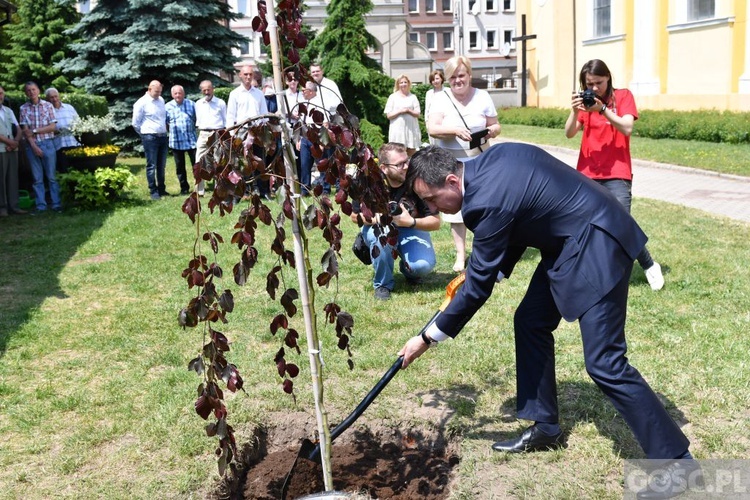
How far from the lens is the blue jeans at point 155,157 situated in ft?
38.8

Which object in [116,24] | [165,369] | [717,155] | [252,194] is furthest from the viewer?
[116,24]

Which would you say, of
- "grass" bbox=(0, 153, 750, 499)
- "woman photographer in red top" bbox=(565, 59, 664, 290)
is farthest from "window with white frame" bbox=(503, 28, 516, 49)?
"woman photographer in red top" bbox=(565, 59, 664, 290)

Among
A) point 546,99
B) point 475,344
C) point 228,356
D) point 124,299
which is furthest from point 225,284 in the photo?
point 546,99

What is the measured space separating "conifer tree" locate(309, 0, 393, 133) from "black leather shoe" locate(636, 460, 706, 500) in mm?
14922

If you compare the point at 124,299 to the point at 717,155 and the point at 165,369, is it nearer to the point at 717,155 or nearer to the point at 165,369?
the point at 165,369

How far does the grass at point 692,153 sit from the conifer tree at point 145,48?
915 centimetres

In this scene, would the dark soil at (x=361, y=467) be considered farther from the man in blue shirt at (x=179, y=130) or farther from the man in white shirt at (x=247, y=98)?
the man in blue shirt at (x=179, y=130)

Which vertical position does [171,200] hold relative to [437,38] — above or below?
below

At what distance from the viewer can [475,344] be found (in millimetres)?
5117

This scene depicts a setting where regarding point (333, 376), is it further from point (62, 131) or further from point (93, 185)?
point (62, 131)

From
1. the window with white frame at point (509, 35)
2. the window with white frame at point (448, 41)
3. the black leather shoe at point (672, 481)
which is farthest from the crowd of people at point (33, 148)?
the window with white frame at point (448, 41)

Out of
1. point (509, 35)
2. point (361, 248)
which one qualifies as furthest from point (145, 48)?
point (509, 35)

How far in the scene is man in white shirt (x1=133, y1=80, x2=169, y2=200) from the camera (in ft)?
38.8

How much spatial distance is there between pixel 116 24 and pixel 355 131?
18901 mm
